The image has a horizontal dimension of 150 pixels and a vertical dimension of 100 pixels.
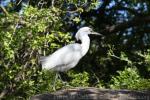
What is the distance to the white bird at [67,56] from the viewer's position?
27.5 feet

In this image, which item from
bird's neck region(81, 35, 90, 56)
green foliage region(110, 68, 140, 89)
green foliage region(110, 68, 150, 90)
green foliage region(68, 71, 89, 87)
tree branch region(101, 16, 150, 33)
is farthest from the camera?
tree branch region(101, 16, 150, 33)

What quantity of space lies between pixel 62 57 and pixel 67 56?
0.27ft

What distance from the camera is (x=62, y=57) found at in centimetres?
861

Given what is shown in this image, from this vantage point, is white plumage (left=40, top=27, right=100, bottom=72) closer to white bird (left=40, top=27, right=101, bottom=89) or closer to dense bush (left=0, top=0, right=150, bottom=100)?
white bird (left=40, top=27, right=101, bottom=89)

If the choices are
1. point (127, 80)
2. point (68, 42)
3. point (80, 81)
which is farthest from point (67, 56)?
point (127, 80)

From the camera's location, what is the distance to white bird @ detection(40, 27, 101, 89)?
837 cm

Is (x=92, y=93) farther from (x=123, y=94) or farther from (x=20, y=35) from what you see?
(x=20, y=35)

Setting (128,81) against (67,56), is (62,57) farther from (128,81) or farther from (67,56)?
(128,81)

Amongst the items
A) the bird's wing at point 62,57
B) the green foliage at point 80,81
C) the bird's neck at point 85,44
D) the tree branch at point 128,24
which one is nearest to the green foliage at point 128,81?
the green foliage at point 80,81

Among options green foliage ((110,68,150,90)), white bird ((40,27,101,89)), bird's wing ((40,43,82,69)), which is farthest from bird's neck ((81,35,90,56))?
green foliage ((110,68,150,90))

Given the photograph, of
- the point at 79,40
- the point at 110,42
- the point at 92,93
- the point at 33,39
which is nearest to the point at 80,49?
the point at 79,40

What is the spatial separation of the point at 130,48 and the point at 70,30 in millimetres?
1083

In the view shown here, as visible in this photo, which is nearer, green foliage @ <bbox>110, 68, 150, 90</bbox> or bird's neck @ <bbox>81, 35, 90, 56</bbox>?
green foliage @ <bbox>110, 68, 150, 90</bbox>

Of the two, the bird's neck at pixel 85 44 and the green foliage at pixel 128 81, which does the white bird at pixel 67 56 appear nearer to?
the bird's neck at pixel 85 44
